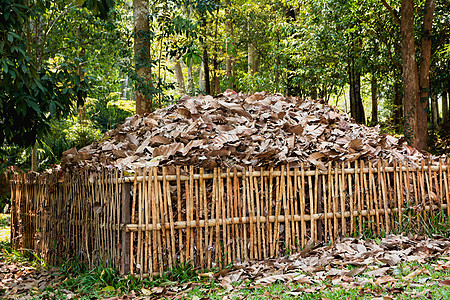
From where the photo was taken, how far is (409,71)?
1007 cm

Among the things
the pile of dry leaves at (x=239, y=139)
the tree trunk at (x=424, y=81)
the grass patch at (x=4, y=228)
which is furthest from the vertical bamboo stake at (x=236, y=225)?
the tree trunk at (x=424, y=81)

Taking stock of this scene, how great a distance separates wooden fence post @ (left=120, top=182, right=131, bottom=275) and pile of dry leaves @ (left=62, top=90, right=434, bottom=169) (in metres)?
0.45

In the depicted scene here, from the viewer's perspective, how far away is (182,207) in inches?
181

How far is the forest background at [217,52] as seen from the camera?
7.28 m

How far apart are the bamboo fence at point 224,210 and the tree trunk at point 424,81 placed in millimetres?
5415

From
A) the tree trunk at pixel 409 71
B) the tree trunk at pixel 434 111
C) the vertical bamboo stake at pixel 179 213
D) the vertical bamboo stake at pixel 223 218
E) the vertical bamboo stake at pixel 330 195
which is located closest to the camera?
the vertical bamboo stake at pixel 179 213

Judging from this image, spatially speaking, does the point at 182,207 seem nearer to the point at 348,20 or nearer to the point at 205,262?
the point at 205,262

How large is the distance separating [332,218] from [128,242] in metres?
2.54

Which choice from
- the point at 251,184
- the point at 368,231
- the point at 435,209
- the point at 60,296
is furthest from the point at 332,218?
the point at 60,296

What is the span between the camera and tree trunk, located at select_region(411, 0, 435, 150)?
10.5m

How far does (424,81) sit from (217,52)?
20.7 feet

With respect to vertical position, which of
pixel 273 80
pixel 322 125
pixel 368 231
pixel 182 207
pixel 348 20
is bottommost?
pixel 368 231

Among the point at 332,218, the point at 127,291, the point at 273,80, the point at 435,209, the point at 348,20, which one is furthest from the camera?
the point at 273,80

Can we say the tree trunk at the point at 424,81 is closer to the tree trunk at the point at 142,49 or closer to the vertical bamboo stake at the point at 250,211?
the tree trunk at the point at 142,49
